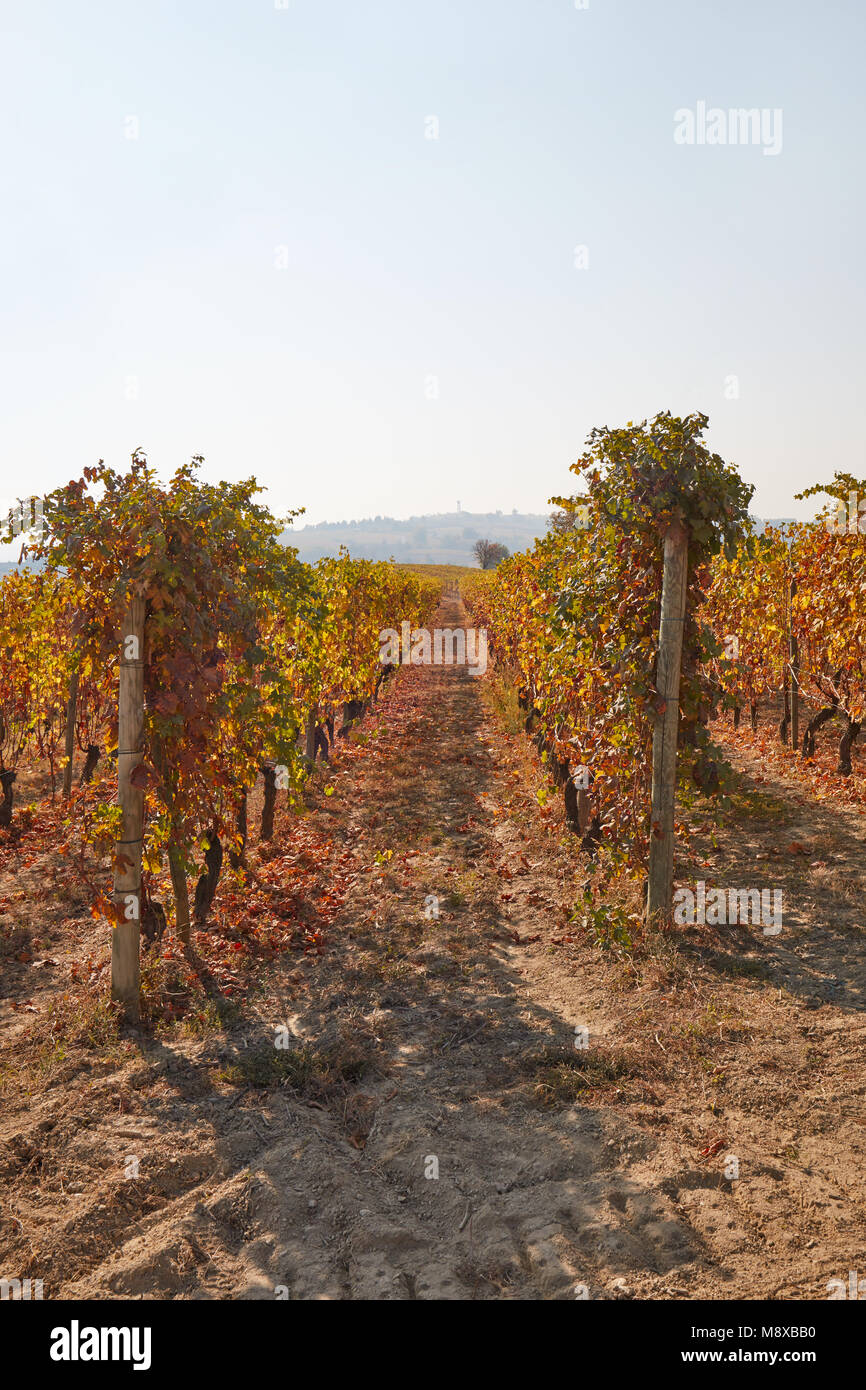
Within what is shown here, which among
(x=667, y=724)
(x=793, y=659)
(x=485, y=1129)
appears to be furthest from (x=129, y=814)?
(x=793, y=659)

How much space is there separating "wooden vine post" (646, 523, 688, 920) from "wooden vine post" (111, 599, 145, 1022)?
3358 millimetres

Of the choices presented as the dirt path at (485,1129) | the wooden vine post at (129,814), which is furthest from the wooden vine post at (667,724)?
the wooden vine post at (129,814)

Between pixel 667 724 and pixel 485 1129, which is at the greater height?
pixel 667 724

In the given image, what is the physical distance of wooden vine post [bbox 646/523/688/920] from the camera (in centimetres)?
552

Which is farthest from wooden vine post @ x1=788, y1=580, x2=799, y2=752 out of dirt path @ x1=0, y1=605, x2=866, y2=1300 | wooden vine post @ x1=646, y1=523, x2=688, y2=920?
wooden vine post @ x1=646, y1=523, x2=688, y2=920

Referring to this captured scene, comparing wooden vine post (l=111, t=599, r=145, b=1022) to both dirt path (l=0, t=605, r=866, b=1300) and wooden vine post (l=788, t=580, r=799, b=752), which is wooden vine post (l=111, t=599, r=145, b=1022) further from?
wooden vine post (l=788, t=580, r=799, b=752)

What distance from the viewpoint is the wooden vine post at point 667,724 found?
5516 mm

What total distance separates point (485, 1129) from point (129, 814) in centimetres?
260

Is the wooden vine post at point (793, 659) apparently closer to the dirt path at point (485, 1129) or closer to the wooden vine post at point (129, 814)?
the dirt path at point (485, 1129)

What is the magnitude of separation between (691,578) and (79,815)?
440 cm

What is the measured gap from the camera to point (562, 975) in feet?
17.7

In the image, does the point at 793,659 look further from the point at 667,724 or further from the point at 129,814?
the point at 129,814

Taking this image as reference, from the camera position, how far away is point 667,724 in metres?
5.57

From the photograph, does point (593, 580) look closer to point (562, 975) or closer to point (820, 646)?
point (562, 975)
